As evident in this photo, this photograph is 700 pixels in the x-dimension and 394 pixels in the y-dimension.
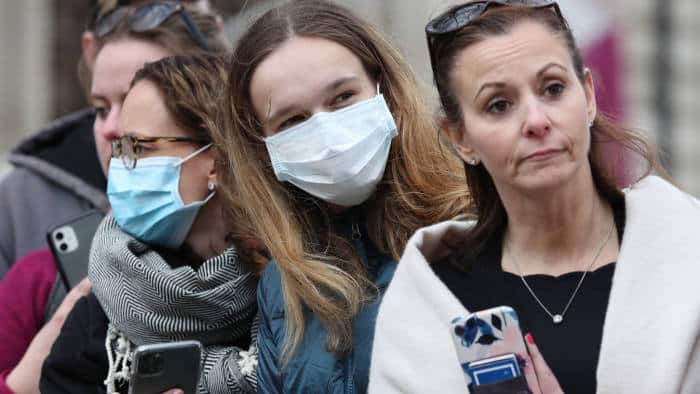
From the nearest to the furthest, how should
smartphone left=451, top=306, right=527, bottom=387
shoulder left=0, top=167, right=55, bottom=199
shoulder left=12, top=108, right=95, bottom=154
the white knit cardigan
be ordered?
smartphone left=451, top=306, right=527, bottom=387, the white knit cardigan, shoulder left=0, top=167, right=55, bottom=199, shoulder left=12, top=108, right=95, bottom=154

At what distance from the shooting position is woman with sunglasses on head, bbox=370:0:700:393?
3.36 m

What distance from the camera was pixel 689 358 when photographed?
3322 mm

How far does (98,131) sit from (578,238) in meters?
2.41

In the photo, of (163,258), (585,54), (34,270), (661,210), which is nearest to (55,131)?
(34,270)

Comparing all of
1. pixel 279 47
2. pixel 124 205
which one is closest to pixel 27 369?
pixel 124 205

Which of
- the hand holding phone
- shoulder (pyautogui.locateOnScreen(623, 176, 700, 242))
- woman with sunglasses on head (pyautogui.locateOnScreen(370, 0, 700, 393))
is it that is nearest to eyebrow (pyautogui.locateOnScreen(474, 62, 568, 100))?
woman with sunglasses on head (pyautogui.locateOnScreen(370, 0, 700, 393))

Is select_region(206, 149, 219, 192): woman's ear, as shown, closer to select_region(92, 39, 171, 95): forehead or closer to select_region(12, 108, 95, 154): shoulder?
select_region(92, 39, 171, 95): forehead

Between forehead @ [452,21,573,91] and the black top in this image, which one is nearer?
the black top

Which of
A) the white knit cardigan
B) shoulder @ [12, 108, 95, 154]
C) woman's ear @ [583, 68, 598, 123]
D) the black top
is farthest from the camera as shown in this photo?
shoulder @ [12, 108, 95, 154]

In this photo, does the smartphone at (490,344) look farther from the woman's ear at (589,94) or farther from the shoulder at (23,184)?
the shoulder at (23,184)

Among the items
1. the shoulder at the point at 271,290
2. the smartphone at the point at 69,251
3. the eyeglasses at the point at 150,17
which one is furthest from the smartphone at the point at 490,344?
the eyeglasses at the point at 150,17

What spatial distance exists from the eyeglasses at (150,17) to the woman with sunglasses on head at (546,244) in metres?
1.94

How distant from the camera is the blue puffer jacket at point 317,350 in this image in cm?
405

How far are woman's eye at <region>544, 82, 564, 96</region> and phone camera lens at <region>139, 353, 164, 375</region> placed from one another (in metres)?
1.45
